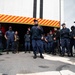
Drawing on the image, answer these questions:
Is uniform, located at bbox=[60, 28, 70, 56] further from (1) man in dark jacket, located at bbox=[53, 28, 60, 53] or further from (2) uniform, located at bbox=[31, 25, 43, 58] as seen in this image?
(2) uniform, located at bbox=[31, 25, 43, 58]

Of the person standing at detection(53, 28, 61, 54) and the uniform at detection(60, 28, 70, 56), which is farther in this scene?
the person standing at detection(53, 28, 61, 54)

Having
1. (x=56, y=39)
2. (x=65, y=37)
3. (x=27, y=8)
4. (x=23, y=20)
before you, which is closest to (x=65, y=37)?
(x=65, y=37)

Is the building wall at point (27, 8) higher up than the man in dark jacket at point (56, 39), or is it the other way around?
the building wall at point (27, 8)

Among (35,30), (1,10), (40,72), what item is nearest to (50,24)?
(1,10)

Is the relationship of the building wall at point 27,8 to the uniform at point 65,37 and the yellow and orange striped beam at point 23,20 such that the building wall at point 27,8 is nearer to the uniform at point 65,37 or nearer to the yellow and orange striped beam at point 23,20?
the yellow and orange striped beam at point 23,20

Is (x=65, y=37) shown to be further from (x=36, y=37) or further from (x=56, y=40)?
(x=36, y=37)

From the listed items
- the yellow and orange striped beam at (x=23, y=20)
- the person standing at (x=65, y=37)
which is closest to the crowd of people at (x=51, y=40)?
the person standing at (x=65, y=37)

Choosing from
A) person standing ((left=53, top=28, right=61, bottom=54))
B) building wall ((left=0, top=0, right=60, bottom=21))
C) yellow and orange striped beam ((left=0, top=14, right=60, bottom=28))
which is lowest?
person standing ((left=53, top=28, right=61, bottom=54))

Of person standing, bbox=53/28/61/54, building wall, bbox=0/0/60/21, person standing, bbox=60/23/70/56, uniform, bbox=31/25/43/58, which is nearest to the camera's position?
uniform, bbox=31/25/43/58

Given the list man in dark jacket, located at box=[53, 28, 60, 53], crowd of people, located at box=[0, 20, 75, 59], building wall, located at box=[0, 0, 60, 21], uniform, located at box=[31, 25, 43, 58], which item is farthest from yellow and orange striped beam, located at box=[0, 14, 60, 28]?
uniform, located at box=[31, 25, 43, 58]

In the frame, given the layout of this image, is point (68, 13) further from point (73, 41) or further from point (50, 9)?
point (73, 41)

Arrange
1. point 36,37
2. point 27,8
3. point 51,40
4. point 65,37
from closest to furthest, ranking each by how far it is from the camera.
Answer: point 36,37
point 65,37
point 51,40
point 27,8

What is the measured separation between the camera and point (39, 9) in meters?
19.1

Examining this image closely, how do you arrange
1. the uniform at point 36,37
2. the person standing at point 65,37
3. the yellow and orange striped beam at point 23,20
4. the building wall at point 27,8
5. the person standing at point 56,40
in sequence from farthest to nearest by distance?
the building wall at point 27,8 < the yellow and orange striped beam at point 23,20 < the person standing at point 56,40 < the person standing at point 65,37 < the uniform at point 36,37
